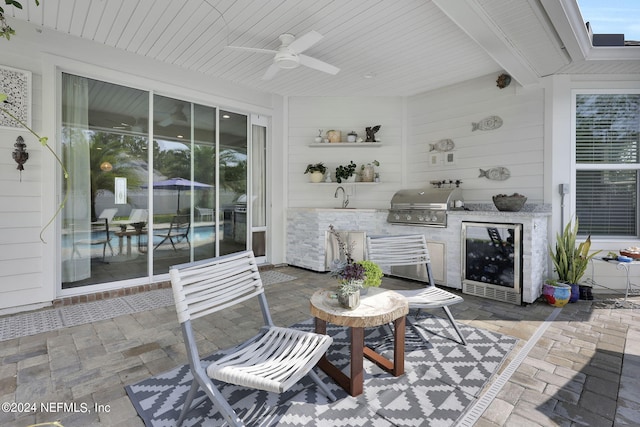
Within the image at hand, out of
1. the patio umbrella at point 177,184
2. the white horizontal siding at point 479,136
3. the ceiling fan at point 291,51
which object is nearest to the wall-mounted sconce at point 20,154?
the patio umbrella at point 177,184

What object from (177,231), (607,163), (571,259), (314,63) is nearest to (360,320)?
(314,63)

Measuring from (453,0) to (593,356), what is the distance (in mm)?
2902

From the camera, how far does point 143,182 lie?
411cm

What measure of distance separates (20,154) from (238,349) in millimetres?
3183

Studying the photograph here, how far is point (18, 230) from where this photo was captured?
3285 millimetres

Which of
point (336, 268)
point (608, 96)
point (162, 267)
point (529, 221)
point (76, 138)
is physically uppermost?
point (608, 96)

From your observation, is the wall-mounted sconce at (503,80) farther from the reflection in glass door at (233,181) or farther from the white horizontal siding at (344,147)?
the reflection in glass door at (233,181)

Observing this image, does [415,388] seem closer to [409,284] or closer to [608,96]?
[409,284]

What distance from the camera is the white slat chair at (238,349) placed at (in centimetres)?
151

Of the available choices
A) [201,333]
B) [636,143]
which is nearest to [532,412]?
[201,333]

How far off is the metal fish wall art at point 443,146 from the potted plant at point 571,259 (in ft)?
5.88

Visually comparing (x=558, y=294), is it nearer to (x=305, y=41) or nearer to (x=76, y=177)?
(x=305, y=41)

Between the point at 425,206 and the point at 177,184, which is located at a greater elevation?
the point at 177,184

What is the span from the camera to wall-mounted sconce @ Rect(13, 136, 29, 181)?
3.23 metres
